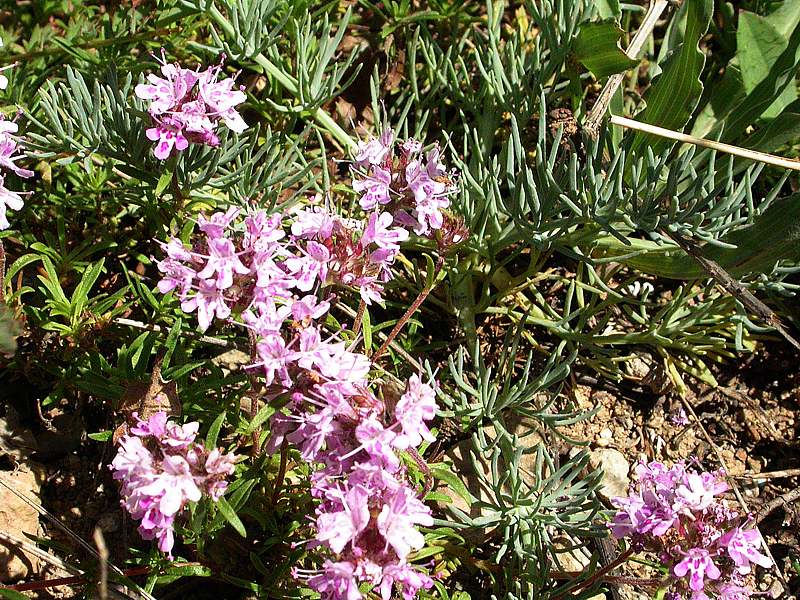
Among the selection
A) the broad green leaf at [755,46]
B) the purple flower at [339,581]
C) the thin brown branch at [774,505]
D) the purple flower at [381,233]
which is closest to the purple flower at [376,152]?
the purple flower at [381,233]

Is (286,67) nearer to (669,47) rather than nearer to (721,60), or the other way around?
(669,47)

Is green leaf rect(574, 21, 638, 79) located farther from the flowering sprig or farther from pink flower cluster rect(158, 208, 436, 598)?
pink flower cluster rect(158, 208, 436, 598)

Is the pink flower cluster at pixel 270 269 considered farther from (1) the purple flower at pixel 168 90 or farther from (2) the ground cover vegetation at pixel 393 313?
(1) the purple flower at pixel 168 90

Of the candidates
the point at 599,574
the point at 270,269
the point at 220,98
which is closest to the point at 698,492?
the point at 599,574

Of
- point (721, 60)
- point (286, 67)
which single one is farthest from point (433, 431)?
point (721, 60)

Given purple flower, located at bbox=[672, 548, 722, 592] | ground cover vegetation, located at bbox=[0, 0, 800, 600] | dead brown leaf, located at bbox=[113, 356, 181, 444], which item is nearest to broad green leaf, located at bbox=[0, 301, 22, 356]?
ground cover vegetation, located at bbox=[0, 0, 800, 600]

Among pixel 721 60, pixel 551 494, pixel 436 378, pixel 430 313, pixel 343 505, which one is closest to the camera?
pixel 343 505
